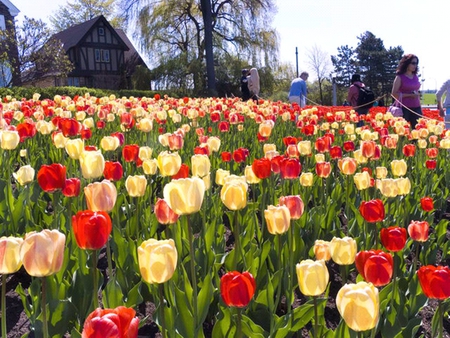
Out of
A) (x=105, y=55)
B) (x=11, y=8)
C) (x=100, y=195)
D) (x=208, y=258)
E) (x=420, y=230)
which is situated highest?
(x=11, y=8)

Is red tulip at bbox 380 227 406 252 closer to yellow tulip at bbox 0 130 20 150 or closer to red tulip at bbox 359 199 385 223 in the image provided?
red tulip at bbox 359 199 385 223

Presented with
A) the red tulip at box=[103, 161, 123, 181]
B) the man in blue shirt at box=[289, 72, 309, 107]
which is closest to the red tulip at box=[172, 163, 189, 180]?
the red tulip at box=[103, 161, 123, 181]

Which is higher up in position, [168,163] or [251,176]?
[168,163]

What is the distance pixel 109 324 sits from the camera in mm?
810

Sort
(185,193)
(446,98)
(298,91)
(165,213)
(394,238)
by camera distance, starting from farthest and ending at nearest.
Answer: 1. (298,91)
2. (446,98)
3. (165,213)
4. (394,238)
5. (185,193)

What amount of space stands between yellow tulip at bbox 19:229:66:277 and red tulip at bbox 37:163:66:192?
777 mm

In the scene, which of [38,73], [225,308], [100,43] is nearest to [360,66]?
[100,43]

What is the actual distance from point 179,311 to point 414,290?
101cm

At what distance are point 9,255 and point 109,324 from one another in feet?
1.78

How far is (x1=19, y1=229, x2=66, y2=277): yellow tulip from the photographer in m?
1.12

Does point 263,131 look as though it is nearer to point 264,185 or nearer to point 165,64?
point 264,185

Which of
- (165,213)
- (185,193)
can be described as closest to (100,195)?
(165,213)

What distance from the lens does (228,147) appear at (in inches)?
189

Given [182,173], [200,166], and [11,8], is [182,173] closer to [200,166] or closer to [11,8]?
[200,166]
